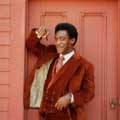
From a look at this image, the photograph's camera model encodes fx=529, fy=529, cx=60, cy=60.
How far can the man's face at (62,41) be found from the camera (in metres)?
4.87

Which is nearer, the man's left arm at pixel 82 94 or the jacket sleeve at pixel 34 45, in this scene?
the man's left arm at pixel 82 94

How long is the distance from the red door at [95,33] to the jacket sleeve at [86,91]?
0.37 metres

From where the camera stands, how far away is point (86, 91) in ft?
15.8

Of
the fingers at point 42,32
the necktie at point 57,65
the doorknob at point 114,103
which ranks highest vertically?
the fingers at point 42,32

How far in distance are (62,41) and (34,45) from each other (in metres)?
0.31

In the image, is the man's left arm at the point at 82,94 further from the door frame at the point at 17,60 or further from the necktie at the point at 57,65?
the door frame at the point at 17,60

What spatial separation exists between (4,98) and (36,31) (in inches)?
27.9

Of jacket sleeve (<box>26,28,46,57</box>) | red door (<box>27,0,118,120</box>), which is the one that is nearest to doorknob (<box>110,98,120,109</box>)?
red door (<box>27,0,118,120</box>)

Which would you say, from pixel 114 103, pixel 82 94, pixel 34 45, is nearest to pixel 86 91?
pixel 82 94

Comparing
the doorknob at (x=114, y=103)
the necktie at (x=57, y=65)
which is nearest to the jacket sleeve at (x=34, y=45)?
the necktie at (x=57, y=65)

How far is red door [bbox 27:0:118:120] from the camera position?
5227mm

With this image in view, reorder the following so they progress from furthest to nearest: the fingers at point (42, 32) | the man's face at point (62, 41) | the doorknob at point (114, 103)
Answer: the doorknob at point (114, 103) < the fingers at point (42, 32) < the man's face at point (62, 41)

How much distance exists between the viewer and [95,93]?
5215mm

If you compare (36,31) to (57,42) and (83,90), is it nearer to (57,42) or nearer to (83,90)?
(57,42)
